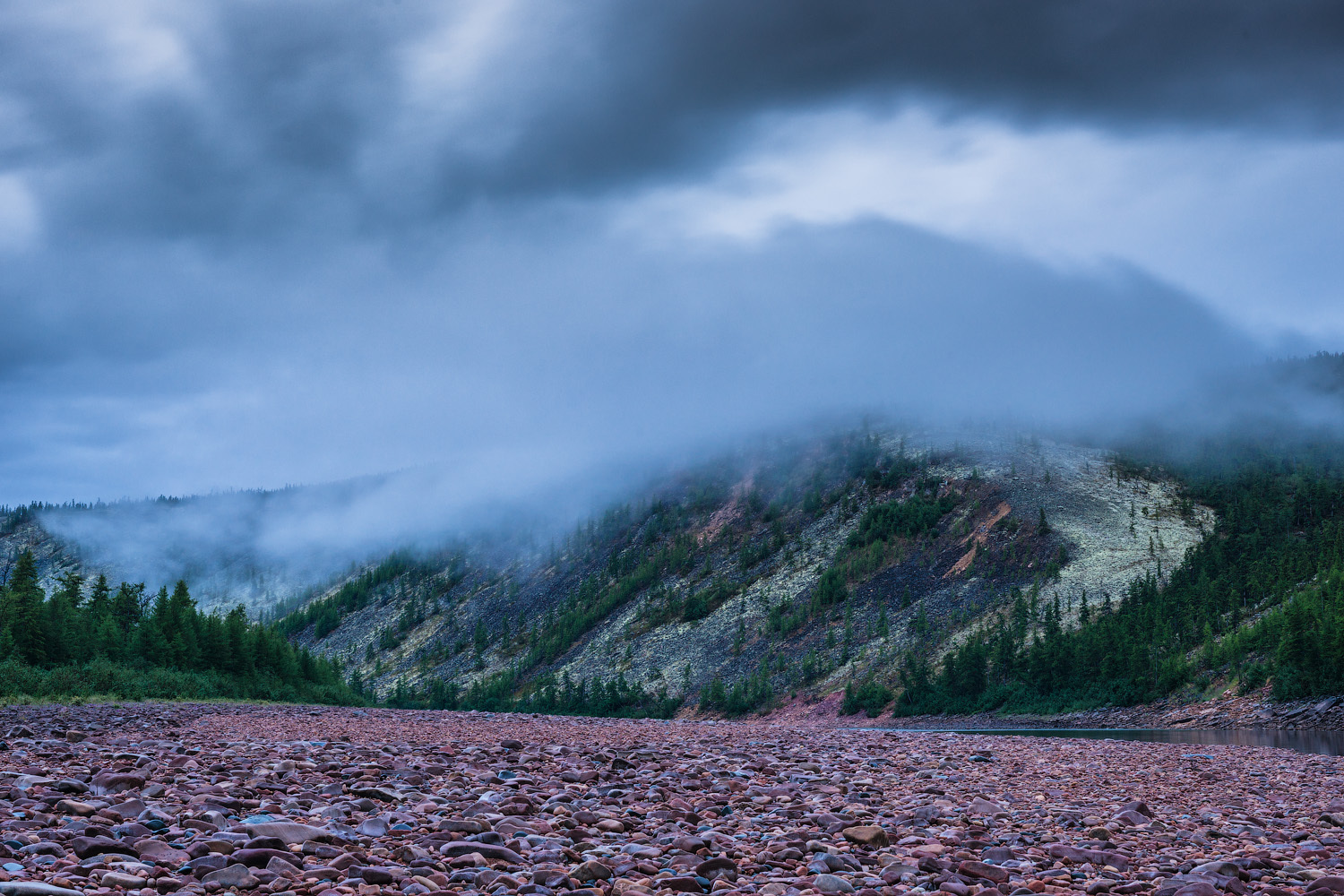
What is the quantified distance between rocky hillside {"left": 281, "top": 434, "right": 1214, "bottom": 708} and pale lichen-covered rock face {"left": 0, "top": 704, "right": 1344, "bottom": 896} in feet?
348

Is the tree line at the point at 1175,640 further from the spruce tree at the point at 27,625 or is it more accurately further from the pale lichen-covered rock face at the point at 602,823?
the spruce tree at the point at 27,625

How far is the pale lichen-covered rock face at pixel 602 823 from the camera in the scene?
29.1ft

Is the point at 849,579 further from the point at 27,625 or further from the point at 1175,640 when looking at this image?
the point at 27,625

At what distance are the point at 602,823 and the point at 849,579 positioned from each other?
14776 centimetres

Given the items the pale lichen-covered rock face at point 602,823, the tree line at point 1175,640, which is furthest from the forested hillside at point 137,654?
the tree line at point 1175,640

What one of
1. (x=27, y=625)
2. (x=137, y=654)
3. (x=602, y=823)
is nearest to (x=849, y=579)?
(x=137, y=654)

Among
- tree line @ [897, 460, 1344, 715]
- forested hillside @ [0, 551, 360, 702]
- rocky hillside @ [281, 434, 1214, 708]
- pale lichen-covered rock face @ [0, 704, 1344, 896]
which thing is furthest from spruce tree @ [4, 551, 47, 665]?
rocky hillside @ [281, 434, 1214, 708]

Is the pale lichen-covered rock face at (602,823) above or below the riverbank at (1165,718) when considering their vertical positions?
above

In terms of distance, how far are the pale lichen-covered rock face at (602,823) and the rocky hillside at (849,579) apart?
10603 cm

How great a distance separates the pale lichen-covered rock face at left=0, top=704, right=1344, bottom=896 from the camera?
8.87 meters

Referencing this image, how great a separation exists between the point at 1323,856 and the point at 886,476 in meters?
179

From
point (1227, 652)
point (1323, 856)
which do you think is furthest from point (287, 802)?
point (1227, 652)

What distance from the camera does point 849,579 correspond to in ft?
511

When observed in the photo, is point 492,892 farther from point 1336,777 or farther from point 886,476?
point 886,476
